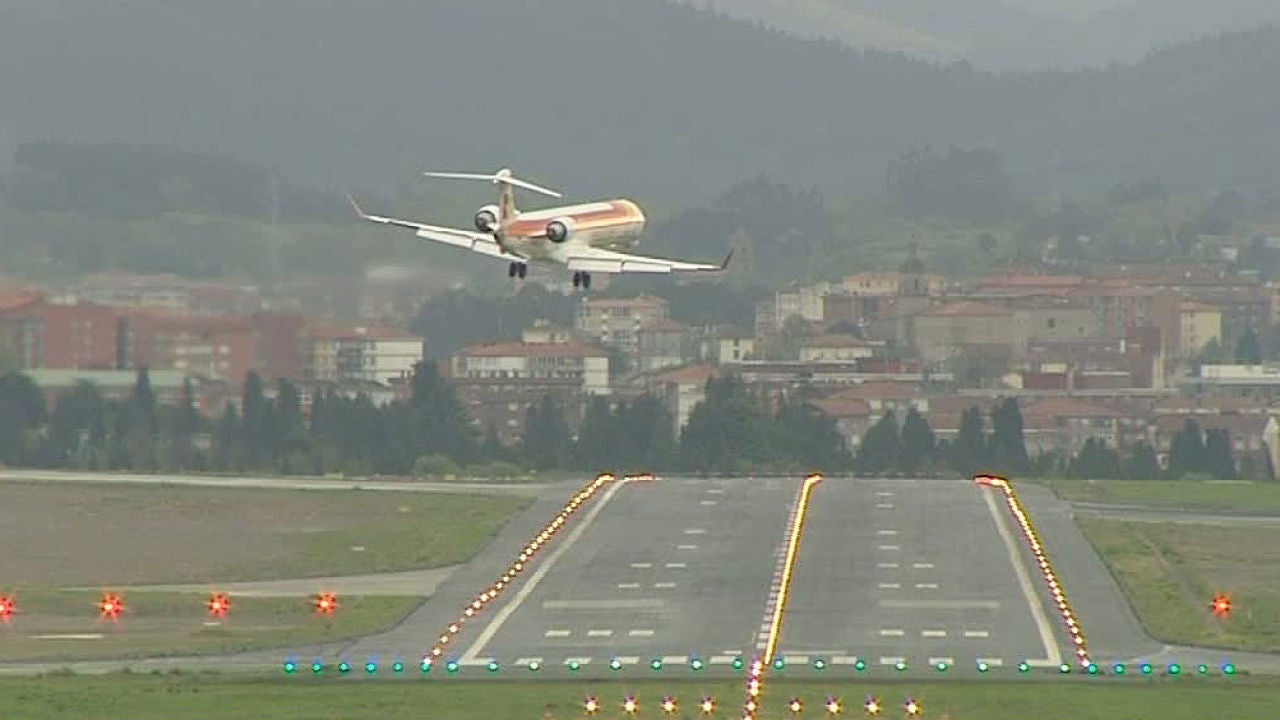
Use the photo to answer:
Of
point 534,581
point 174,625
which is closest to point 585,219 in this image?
point 534,581

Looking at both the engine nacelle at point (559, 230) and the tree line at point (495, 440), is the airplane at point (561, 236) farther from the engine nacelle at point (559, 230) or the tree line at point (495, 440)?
the tree line at point (495, 440)

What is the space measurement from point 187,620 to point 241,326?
39.2 metres

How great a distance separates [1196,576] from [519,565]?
17.0 metres

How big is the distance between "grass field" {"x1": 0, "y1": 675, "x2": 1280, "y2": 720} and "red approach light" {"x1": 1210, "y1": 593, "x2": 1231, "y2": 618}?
1331 cm

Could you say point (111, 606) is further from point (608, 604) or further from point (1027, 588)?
point (1027, 588)

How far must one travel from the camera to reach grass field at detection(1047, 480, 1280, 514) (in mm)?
138500

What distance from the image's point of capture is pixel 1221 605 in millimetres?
104062

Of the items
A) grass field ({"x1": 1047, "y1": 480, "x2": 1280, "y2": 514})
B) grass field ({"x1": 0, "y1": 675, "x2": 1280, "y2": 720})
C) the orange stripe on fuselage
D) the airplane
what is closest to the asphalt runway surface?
grass field ({"x1": 0, "y1": 675, "x2": 1280, "y2": 720})

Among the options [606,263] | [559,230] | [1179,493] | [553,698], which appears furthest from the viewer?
[1179,493]

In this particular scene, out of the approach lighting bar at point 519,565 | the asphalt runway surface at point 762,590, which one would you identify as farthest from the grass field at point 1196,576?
the approach lighting bar at point 519,565

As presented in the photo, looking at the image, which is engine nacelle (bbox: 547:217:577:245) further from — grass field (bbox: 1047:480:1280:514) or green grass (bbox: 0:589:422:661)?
grass field (bbox: 1047:480:1280:514)

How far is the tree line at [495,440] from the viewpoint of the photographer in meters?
150

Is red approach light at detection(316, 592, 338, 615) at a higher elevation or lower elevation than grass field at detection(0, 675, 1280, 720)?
higher

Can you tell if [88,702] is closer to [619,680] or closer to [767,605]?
[619,680]
